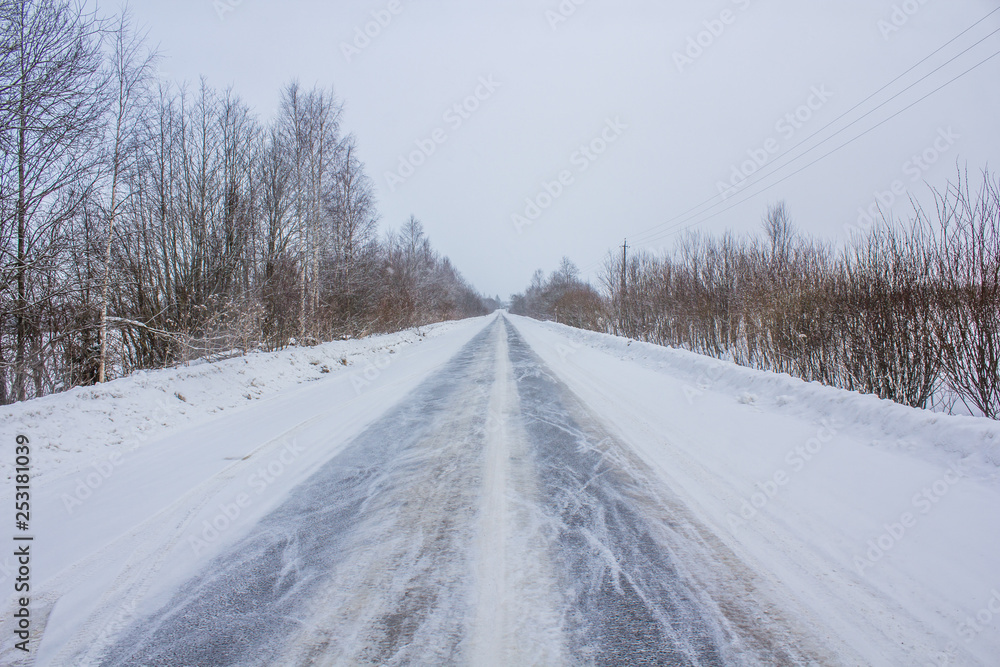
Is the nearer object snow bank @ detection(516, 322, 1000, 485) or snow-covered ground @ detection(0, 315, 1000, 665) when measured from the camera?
snow-covered ground @ detection(0, 315, 1000, 665)

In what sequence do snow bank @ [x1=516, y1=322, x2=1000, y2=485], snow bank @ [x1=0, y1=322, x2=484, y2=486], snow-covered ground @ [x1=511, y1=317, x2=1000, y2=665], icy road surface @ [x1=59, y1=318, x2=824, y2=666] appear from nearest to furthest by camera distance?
icy road surface @ [x1=59, y1=318, x2=824, y2=666], snow-covered ground @ [x1=511, y1=317, x2=1000, y2=665], snow bank @ [x1=516, y1=322, x2=1000, y2=485], snow bank @ [x1=0, y1=322, x2=484, y2=486]

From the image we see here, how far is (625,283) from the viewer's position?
2094cm

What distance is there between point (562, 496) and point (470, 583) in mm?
1262

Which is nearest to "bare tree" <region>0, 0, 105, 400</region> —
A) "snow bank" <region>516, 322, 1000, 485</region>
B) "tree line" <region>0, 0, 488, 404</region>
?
"tree line" <region>0, 0, 488, 404</region>

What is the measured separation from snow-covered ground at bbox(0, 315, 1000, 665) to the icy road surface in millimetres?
28

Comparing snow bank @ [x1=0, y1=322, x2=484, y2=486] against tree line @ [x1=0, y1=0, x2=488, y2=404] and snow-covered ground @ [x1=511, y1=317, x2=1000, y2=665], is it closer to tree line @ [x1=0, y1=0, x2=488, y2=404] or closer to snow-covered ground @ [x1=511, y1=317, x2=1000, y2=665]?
tree line @ [x1=0, y1=0, x2=488, y2=404]

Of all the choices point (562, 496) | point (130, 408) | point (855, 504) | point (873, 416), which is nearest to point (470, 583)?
point (562, 496)

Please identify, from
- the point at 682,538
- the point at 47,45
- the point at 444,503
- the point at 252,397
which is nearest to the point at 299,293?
the point at 252,397

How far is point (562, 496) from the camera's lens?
10.6 ft

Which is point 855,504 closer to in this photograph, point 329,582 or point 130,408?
point 329,582

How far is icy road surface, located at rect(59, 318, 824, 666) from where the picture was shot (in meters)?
1.75

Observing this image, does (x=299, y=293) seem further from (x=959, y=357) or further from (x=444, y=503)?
(x=959, y=357)

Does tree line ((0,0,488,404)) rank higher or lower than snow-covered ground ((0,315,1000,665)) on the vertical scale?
higher

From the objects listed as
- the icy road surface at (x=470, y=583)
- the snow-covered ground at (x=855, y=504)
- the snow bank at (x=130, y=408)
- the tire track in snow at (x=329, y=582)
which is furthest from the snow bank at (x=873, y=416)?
the snow bank at (x=130, y=408)
